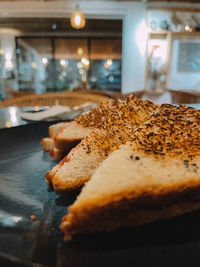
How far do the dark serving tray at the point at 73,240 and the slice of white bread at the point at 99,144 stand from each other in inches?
2.3

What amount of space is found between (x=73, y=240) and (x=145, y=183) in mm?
234

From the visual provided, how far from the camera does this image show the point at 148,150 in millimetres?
709

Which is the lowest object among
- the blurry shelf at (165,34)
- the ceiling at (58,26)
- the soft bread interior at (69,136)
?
the soft bread interior at (69,136)

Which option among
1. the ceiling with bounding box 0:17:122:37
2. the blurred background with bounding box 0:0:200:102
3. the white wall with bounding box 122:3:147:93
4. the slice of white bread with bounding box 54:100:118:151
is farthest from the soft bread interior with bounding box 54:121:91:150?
the ceiling with bounding box 0:17:122:37

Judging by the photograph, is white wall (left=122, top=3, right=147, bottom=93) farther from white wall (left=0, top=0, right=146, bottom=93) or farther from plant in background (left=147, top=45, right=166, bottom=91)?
plant in background (left=147, top=45, right=166, bottom=91)

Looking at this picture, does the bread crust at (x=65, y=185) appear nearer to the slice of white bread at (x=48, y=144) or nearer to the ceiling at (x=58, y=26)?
the slice of white bread at (x=48, y=144)

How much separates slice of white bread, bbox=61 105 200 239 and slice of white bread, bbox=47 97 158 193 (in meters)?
0.12

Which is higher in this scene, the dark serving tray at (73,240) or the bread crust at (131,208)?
the bread crust at (131,208)

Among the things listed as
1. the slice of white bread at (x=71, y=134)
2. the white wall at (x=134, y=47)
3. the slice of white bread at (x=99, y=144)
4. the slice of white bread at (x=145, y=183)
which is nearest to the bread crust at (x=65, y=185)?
the slice of white bread at (x=99, y=144)

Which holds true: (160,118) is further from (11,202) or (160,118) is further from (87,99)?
(87,99)

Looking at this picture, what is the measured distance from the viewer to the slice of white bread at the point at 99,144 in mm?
727

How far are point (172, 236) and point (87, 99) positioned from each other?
3199 mm

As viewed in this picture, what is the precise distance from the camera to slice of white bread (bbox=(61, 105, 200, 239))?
53 centimetres

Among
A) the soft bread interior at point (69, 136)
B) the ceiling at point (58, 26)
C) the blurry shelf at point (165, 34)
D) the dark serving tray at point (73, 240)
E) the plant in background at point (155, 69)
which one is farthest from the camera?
the ceiling at point (58, 26)
